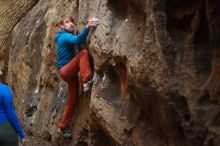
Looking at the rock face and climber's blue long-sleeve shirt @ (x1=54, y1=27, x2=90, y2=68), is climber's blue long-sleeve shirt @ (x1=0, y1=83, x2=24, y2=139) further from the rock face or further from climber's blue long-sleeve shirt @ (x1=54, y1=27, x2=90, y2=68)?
climber's blue long-sleeve shirt @ (x1=54, y1=27, x2=90, y2=68)

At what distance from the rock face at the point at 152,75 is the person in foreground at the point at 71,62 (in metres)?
0.16

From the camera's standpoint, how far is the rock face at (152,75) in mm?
6656

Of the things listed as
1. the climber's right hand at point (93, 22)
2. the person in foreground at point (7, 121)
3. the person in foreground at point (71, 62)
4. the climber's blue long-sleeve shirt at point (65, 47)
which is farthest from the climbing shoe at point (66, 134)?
the person in foreground at point (7, 121)

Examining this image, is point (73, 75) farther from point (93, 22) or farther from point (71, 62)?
point (93, 22)

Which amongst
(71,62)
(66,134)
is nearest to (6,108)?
(71,62)

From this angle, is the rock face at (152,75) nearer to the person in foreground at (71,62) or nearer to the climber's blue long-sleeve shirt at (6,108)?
the person in foreground at (71,62)

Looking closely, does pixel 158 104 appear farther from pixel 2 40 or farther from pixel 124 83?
pixel 2 40

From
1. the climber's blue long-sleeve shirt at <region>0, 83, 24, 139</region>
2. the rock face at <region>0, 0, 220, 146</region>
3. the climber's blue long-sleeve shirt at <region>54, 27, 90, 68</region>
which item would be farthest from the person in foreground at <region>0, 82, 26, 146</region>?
the climber's blue long-sleeve shirt at <region>54, 27, 90, 68</region>

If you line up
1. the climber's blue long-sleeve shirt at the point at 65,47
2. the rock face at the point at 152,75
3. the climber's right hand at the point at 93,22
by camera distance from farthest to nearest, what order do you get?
the climber's blue long-sleeve shirt at the point at 65,47
the climber's right hand at the point at 93,22
the rock face at the point at 152,75

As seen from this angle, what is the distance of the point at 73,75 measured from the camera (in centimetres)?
926

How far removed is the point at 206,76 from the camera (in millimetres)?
6691

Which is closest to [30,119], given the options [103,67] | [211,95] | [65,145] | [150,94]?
[65,145]

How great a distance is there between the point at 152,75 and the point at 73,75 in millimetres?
2461

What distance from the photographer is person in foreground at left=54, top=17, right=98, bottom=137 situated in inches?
344
